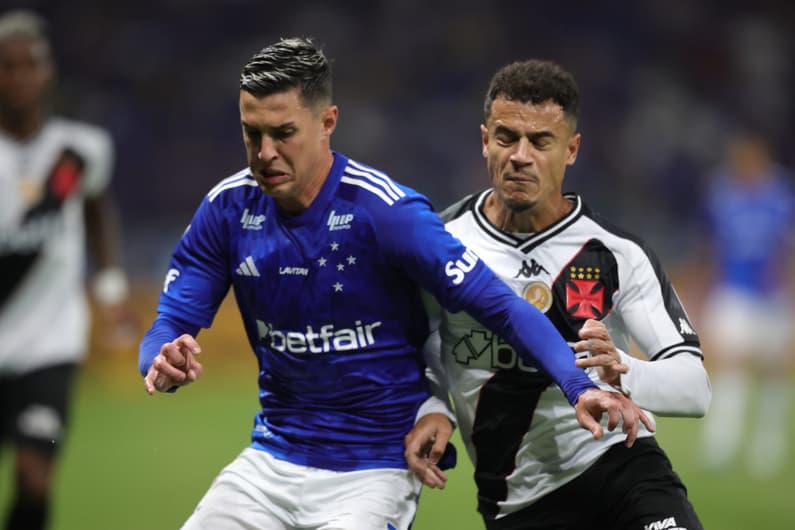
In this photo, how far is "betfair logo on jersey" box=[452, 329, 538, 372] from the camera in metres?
3.72

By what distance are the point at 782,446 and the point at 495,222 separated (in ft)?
23.5

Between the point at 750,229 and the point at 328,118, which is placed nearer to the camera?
the point at 328,118

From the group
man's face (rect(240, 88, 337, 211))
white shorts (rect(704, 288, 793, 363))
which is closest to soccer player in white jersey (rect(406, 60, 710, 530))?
man's face (rect(240, 88, 337, 211))

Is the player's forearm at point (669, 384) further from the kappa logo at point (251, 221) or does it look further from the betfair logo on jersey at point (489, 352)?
the kappa logo at point (251, 221)

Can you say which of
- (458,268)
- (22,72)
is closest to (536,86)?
(458,268)

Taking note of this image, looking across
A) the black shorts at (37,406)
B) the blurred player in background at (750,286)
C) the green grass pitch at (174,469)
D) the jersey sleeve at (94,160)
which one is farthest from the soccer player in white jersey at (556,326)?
the blurred player in background at (750,286)

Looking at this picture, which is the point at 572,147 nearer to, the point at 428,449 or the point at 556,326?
the point at 556,326

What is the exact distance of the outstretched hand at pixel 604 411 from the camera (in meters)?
3.04

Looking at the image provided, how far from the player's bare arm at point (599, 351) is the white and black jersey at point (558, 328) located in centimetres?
38

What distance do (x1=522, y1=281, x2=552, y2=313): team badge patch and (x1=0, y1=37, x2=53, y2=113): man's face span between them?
273cm

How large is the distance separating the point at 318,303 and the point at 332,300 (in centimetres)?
4

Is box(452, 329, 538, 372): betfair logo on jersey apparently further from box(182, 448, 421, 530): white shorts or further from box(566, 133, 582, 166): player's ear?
box(566, 133, 582, 166): player's ear

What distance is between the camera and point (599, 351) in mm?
3152

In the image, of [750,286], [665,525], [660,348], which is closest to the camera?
[665,525]
